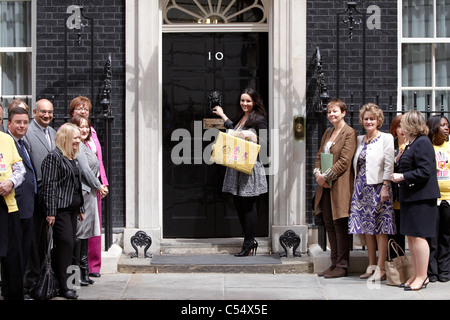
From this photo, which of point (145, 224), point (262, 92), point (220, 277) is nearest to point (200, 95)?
point (262, 92)

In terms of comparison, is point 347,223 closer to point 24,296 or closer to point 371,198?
point 371,198

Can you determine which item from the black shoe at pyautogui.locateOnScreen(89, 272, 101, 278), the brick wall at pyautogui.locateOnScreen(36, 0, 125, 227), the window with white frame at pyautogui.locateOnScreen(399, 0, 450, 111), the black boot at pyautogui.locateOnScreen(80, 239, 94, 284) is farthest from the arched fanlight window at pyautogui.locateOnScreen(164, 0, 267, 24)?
the black shoe at pyautogui.locateOnScreen(89, 272, 101, 278)

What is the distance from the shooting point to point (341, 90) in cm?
895

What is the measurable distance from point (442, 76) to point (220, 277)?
11.8ft

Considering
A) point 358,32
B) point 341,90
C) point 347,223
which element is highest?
point 358,32

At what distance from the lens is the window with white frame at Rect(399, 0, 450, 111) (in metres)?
9.17

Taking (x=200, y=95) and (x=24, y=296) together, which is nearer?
(x=24, y=296)

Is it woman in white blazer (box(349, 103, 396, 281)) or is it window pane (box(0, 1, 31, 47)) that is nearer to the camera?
woman in white blazer (box(349, 103, 396, 281))

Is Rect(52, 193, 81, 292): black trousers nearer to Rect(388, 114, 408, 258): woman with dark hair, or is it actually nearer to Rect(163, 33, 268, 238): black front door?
Rect(163, 33, 268, 238): black front door

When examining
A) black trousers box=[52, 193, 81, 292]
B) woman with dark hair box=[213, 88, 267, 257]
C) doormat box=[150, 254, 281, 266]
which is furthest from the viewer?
woman with dark hair box=[213, 88, 267, 257]

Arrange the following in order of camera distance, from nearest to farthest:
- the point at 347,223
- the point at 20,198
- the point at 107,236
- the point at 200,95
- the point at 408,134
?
1. the point at 20,198
2. the point at 408,134
3. the point at 347,223
4. the point at 107,236
5. the point at 200,95

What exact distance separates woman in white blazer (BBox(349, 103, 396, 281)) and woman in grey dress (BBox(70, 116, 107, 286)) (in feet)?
8.24

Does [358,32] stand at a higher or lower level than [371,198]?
higher

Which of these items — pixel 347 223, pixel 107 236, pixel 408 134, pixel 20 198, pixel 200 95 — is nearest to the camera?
pixel 20 198
